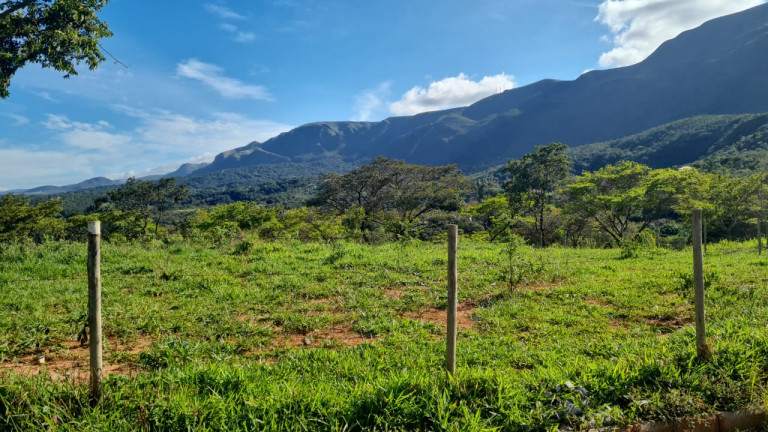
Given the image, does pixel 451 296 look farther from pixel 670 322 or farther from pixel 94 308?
pixel 670 322

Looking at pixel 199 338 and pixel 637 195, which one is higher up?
pixel 637 195

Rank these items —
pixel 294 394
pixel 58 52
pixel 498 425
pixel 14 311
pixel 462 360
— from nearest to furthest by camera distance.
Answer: pixel 498 425, pixel 294 394, pixel 462 360, pixel 14 311, pixel 58 52

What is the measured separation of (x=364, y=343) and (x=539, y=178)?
26.3 meters

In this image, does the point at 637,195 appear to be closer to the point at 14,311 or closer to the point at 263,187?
the point at 14,311

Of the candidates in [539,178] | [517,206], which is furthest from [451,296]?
[517,206]

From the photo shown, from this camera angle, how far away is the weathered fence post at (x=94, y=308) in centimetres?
239

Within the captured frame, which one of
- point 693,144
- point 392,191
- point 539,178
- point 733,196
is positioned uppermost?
point 693,144

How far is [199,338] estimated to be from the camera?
14.9 ft

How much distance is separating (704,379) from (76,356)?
238 inches

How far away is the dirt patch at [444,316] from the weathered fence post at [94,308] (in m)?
3.81

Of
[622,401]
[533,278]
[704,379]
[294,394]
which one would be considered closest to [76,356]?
[294,394]

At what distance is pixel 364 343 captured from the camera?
446 centimetres

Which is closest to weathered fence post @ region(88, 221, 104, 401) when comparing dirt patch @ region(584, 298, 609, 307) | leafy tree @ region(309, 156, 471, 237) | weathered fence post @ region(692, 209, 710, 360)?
weathered fence post @ region(692, 209, 710, 360)

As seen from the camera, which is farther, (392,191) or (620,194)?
(392,191)
